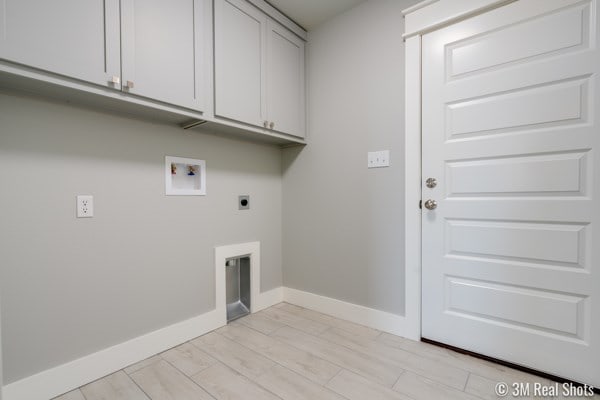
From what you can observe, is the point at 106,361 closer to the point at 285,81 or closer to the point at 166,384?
the point at 166,384

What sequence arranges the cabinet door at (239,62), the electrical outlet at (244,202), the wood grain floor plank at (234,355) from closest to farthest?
the wood grain floor plank at (234,355) → the cabinet door at (239,62) → the electrical outlet at (244,202)

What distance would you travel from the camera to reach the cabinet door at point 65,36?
42.1 inches

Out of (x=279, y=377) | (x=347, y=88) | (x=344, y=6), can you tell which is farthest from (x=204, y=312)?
(x=344, y=6)

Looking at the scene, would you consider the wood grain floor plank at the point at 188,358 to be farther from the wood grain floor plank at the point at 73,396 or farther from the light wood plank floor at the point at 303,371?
the wood grain floor plank at the point at 73,396

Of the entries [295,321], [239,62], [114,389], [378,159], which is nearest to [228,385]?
[114,389]

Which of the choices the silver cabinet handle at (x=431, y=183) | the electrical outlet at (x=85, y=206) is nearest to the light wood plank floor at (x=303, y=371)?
the electrical outlet at (x=85, y=206)

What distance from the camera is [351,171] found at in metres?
2.15

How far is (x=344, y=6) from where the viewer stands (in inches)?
82.2

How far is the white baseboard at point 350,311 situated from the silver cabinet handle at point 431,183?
0.94 m

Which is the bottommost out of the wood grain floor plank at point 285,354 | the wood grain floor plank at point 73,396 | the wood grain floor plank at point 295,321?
the wood grain floor plank at point 295,321

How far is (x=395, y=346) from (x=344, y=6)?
8.24 feet

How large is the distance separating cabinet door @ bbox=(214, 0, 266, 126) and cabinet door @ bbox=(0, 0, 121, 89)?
580mm

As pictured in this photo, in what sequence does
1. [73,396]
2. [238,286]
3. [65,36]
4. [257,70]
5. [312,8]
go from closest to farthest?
[65,36] < [73,396] < [257,70] < [312,8] < [238,286]

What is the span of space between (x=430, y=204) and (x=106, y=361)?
2.15 m
